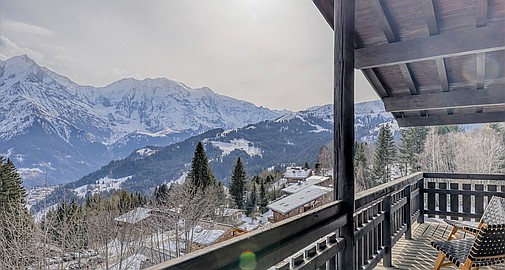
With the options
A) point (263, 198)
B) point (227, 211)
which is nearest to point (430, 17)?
point (227, 211)

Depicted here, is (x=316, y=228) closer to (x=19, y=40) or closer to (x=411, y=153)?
(x=19, y=40)

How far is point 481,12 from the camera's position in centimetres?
249

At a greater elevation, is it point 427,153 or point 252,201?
point 427,153

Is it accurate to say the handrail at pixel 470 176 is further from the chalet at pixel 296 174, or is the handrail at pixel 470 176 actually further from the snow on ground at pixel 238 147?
the snow on ground at pixel 238 147

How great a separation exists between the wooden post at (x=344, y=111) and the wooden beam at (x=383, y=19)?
27.3 inches

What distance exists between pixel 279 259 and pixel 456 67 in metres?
3.31

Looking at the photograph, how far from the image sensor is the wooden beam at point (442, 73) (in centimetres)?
327

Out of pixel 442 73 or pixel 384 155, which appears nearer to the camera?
pixel 442 73

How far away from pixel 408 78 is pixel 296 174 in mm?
19118

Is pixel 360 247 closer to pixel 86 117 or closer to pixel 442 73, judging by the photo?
pixel 442 73

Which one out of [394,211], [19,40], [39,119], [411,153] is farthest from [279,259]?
[411,153]

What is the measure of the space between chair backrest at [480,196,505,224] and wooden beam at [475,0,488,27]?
1.55 m

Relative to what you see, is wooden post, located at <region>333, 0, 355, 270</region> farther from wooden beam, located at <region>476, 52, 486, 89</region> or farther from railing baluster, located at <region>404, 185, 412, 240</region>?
railing baluster, located at <region>404, 185, 412, 240</region>

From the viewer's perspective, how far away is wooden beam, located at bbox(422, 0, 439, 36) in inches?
96.7
